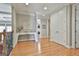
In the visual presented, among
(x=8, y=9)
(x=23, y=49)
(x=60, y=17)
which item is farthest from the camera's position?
(x=60, y=17)

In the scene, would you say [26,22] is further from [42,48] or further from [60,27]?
[60,27]

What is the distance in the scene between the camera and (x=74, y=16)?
278 cm

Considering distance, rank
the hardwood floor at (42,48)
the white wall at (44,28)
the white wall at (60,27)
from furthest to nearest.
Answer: the white wall at (44,28) → the white wall at (60,27) → the hardwood floor at (42,48)

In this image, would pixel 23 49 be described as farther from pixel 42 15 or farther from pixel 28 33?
pixel 42 15

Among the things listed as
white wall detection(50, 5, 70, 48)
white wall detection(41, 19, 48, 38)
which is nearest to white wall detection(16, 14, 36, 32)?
white wall detection(41, 19, 48, 38)

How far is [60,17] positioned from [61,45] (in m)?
0.72

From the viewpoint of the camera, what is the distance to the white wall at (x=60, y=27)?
280cm

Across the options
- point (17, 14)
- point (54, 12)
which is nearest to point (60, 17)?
point (54, 12)

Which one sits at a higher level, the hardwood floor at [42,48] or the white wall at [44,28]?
the white wall at [44,28]

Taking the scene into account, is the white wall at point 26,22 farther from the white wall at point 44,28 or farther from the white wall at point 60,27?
the white wall at point 60,27

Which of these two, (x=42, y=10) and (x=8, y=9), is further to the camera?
(x=42, y=10)

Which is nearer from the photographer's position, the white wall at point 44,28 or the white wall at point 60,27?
the white wall at point 60,27

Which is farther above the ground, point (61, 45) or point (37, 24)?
point (37, 24)

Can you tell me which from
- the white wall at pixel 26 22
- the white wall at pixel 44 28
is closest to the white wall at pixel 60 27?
the white wall at pixel 44 28
